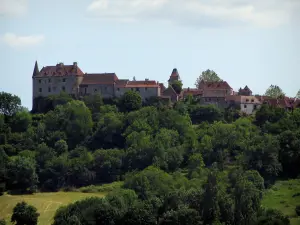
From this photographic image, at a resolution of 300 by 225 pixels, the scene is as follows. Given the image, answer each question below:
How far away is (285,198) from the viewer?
8275 centimetres

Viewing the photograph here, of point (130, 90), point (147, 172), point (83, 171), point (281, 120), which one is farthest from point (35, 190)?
point (281, 120)

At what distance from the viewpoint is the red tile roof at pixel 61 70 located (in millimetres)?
116562

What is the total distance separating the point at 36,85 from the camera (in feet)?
387

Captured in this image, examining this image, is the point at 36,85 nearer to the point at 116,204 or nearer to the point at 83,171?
the point at 83,171

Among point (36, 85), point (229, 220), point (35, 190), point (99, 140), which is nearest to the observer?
point (229, 220)

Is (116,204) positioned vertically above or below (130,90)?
below

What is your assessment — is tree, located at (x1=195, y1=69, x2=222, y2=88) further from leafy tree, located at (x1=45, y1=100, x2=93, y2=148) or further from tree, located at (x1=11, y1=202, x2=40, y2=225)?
tree, located at (x1=11, y1=202, x2=40, y2=225)

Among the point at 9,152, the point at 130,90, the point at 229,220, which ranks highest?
the point at 130,90

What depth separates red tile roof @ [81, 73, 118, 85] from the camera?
11506 centimetres

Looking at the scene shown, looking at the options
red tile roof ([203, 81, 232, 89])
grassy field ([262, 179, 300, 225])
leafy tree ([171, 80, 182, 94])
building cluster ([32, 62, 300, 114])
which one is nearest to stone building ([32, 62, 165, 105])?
building cluster ([32, 62, 300, 114])

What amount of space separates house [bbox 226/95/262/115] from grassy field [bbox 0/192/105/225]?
1205 inches

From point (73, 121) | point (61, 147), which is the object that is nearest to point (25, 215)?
point (61, 147)

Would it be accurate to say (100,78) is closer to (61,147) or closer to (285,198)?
(61,147)

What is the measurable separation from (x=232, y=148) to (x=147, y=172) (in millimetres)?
17611
